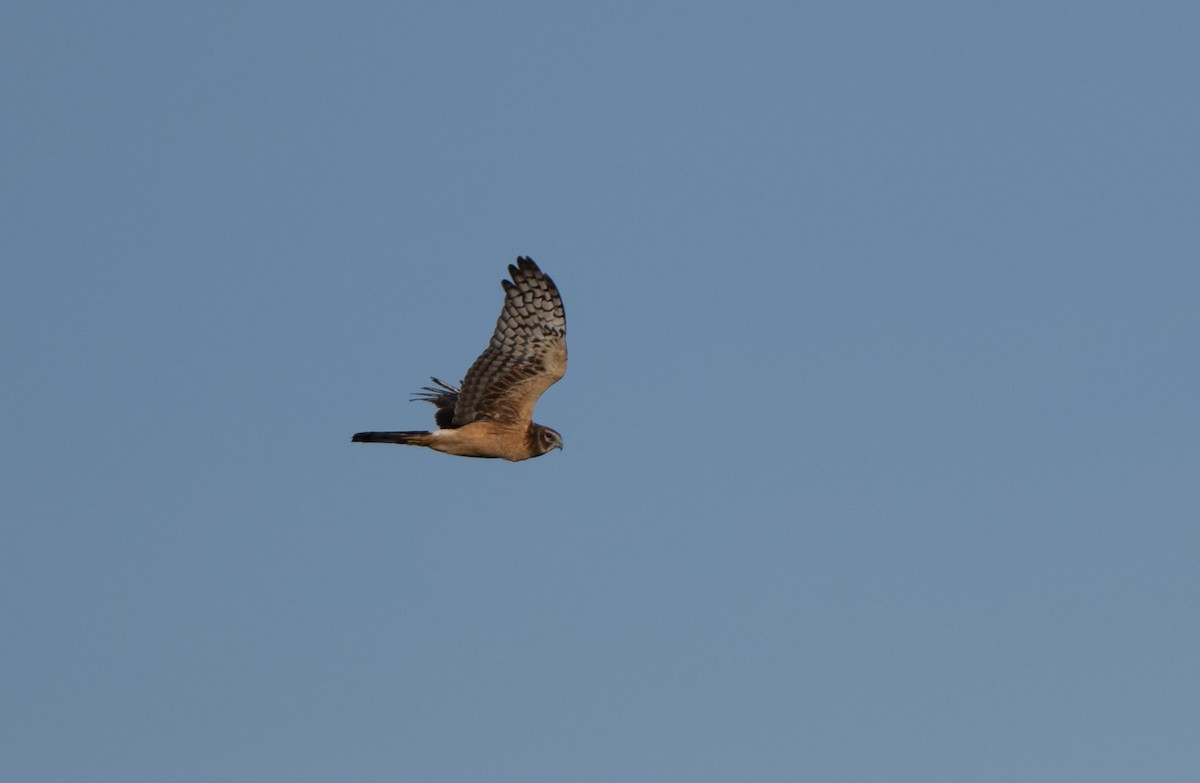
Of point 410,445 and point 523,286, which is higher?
point 523,286

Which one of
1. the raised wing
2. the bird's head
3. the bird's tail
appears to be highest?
the raised wing

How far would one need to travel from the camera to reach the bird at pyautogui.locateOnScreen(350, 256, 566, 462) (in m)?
27.0

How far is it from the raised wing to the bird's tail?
608mm

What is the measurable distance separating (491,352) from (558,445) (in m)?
1.85

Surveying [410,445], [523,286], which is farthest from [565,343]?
[410,445]

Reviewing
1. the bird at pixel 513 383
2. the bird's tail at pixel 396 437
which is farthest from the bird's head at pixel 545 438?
the bird's tail at pixel 396 437

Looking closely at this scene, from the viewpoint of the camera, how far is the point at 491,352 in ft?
90.2

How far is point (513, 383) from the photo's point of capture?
90.8 ft

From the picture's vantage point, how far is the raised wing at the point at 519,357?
88.6 feet

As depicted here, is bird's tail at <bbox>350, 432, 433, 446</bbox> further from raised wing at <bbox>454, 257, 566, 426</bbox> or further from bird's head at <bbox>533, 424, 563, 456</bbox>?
bird's head at <bbox>533, 424, 563, 456</bbox>

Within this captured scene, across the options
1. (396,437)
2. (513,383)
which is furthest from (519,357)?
(396,437)

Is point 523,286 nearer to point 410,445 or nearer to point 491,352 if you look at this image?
point 491,352

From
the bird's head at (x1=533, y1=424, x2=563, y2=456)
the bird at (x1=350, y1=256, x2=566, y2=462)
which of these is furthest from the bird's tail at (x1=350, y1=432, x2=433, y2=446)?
the bird's head at (x1=533, y1=424, x2=563, y2=456)

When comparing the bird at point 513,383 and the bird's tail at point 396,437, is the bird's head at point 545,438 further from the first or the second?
the bird's tail at point 396,437
